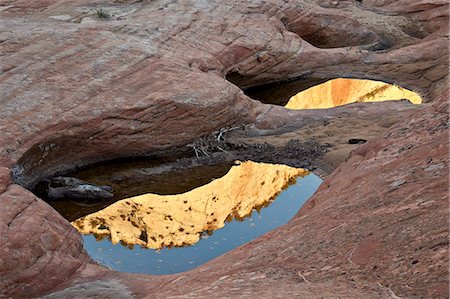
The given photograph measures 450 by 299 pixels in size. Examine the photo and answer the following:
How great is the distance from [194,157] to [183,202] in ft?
6.12

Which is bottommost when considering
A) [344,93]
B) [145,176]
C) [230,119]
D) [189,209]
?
[344,93]

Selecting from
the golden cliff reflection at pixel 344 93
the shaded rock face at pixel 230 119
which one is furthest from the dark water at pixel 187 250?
the golden cliff reflection at pixel 344 93

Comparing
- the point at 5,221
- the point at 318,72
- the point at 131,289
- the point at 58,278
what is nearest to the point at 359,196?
the point at 131,289

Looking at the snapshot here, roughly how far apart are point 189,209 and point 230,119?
10.7ft

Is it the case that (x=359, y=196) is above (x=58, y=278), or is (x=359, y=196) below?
above

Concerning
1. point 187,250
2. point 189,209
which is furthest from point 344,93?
point 187,250

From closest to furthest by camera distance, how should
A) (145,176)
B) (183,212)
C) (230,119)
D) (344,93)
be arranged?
(183,212), (145,176), (230,119), (344,93)

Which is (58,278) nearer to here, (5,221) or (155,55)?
(5,221)

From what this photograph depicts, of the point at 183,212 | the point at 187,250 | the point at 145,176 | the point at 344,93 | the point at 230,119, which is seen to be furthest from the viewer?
the point at 344,93

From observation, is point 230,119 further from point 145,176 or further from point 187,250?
point 187,250

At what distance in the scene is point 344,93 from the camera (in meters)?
21.2

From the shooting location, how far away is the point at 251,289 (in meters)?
6.64

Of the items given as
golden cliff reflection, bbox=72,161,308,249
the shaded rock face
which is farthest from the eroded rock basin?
the shaded rock face

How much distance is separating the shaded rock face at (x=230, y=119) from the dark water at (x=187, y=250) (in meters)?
1.34
